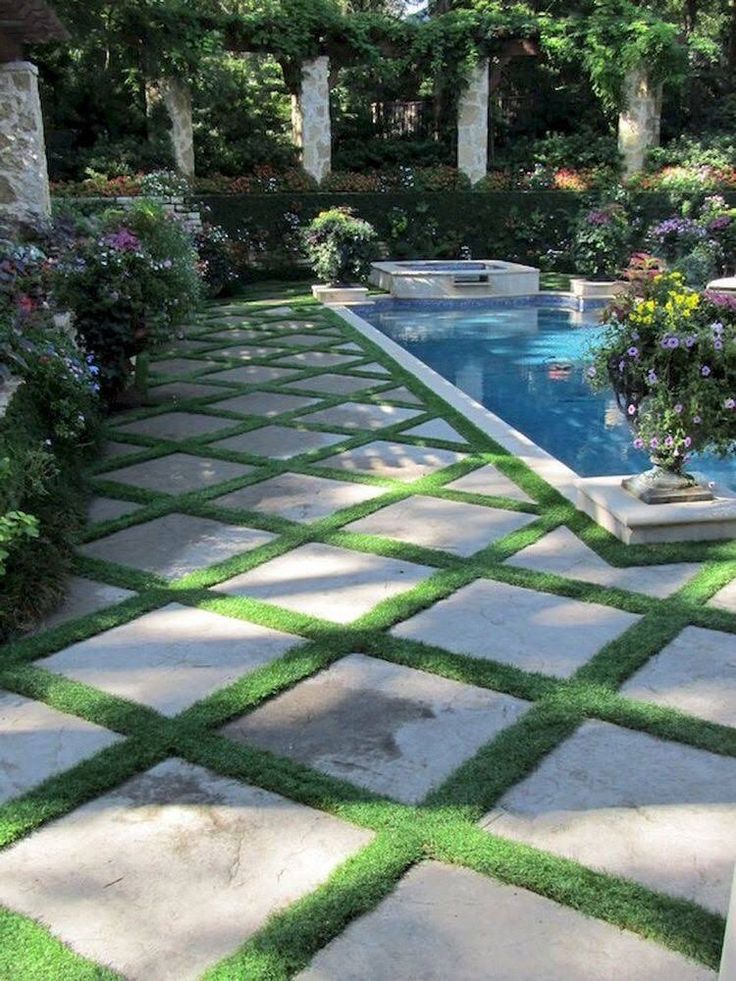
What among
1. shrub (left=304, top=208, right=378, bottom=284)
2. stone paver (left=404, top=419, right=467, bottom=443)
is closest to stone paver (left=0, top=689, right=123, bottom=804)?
stone paver (left=404, top=419, right=467, bottom=443)

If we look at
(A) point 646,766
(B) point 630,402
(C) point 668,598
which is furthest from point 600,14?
(A) point 646,766

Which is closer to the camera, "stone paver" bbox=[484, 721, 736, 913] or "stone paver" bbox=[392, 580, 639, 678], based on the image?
"stone paver" bbox=[484, 721, 736, 913]

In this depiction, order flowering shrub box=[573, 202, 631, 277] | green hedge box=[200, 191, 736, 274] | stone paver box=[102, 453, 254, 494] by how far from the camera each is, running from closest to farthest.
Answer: stone paver box=[102, 453, 254, 494] < flowering shrub box=[573, 202, 631, 277] < green hedge box=[200, 191, 736, 274]

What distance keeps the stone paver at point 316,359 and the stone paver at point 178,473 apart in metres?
3.02

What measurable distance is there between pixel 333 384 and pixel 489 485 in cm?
293

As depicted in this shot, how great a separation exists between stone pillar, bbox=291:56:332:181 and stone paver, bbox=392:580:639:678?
46.8ft

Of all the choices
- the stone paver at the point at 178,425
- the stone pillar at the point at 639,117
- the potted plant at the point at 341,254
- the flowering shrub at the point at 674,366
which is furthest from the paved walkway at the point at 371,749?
the stone pillar at the point at 639,117

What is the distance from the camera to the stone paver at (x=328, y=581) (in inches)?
132

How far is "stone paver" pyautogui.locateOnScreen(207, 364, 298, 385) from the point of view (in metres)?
7.59

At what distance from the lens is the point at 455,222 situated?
15.6 meters

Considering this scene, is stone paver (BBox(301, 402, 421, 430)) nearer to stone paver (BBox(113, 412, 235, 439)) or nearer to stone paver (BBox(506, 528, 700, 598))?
stone paver (BBox(113, 412, 235, 439))

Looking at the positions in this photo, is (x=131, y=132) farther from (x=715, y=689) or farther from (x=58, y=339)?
(x=715, y=689)

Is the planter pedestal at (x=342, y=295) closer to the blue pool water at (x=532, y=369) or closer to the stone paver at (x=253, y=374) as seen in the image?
the blue pool water at (x=532, y=369)

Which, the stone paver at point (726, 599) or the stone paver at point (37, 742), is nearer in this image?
the stone paver at point (37, 742)
